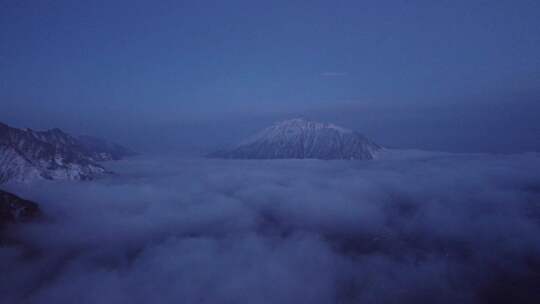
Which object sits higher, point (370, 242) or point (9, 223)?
point (9, 223)

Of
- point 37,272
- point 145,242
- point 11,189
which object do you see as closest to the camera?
point 37,272

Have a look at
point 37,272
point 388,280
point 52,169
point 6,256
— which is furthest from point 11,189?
point 388,280

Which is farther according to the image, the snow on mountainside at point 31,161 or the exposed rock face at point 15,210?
the snow on mountainside at point 31,161

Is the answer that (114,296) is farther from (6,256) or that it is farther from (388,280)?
(388,280)

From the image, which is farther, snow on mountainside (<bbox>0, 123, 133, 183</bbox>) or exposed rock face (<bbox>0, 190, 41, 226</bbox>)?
snow on mountainside (<bbox>0, 123, 133, 183</bbox>)

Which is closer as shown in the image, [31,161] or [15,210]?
[15,210]

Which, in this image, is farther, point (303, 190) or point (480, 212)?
point (303, 190)

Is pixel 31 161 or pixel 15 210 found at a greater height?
pixel 31 161

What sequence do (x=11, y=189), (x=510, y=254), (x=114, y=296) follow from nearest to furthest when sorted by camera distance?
1. (x=114, y=296)
2. (x=510, y=254)
3. (x=11, y=189)
